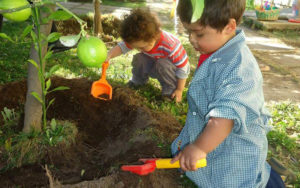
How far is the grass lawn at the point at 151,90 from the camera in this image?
204 centimetres

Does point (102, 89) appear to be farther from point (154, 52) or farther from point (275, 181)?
point (275, 181)

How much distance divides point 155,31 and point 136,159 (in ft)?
4.16

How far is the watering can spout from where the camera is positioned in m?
2.13

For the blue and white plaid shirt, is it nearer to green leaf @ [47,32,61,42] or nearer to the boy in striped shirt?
green leaf @ [47,32,61,42]

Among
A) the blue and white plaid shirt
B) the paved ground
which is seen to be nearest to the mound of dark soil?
the blue and white plaid shirt

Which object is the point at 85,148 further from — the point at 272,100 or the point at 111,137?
the point at 272,100

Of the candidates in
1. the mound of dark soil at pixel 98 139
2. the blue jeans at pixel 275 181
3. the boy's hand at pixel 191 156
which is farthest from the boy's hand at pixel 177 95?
the boy's hand at pixel 191 156

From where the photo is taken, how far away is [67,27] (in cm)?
467

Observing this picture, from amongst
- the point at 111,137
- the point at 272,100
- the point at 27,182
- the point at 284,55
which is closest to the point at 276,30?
the point at 284,55

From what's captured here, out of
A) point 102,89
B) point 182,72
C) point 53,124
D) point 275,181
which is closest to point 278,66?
point 182,72

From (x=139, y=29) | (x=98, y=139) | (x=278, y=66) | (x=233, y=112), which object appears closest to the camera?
(x=233, y=112)

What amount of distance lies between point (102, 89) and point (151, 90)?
2.44 ft

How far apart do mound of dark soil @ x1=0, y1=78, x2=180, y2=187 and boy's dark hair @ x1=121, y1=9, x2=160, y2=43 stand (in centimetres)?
45

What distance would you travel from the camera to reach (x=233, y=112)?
1134 mm
